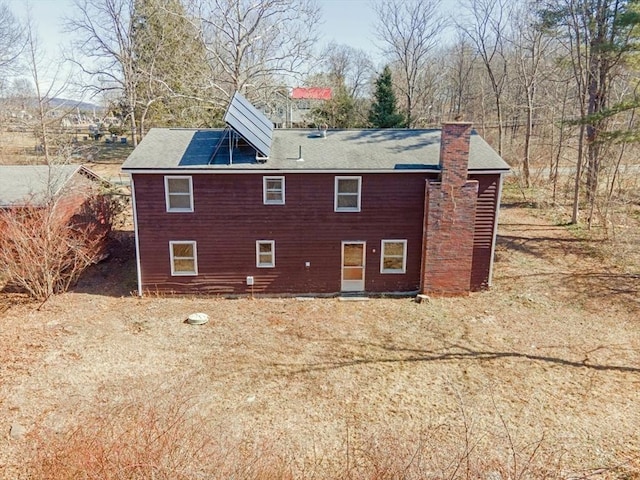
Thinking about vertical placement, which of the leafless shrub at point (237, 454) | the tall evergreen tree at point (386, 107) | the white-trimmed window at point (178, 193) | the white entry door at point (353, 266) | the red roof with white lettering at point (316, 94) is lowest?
the leafless shrub at point (237, 454)

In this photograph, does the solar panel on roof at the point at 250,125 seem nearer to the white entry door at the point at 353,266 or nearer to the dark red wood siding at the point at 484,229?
the white entry door at the point at 353,266

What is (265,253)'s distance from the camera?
598 inches

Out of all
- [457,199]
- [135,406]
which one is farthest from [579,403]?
[135,406]

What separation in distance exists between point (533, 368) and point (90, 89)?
97.2 ft

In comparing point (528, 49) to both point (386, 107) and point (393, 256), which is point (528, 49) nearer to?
point (386, 107)

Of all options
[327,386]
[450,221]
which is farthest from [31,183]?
[450,221]

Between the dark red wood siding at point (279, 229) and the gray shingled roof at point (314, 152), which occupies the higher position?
the gray shingled roof at point (314, 152)

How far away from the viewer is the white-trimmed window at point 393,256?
15363mm

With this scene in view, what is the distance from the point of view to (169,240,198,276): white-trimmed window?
589 inches

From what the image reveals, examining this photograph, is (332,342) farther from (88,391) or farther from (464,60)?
(464,60)

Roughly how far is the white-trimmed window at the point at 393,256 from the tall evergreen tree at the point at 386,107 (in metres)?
18.5

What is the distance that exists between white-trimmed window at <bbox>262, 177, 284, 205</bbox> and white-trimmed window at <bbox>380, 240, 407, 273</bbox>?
3.96m

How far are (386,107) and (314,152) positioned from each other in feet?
61.4

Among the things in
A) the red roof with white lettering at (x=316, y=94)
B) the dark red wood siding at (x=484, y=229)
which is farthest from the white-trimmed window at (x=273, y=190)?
the red roof with white lettering at (x=316, y=94)
